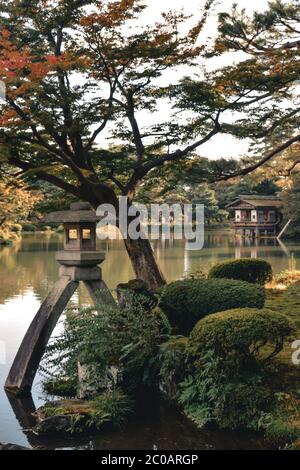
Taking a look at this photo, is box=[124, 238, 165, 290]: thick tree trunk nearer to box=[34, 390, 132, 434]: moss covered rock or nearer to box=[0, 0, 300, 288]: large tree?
box=[0, 0, 300, 288]: large tree

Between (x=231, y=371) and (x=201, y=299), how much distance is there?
188 cm

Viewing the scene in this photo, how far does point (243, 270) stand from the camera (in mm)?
13836

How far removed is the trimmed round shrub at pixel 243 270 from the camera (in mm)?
13484

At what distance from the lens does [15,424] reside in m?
7.49

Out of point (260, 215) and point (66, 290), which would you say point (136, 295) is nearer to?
point (66, 290)

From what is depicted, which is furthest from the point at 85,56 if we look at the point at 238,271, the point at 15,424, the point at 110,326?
the point at 15,424

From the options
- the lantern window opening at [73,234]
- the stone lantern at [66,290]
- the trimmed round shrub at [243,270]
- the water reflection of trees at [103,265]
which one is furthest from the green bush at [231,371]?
the water reflection of trees at [103,265]

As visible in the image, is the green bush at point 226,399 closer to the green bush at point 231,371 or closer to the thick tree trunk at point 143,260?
the green bush at point 231,371

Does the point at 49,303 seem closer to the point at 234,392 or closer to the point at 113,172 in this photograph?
the point at 234,392

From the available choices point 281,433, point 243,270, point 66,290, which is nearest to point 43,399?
point 66,290

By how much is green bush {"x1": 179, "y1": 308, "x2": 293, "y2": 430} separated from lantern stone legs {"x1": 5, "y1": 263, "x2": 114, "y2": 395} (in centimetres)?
209

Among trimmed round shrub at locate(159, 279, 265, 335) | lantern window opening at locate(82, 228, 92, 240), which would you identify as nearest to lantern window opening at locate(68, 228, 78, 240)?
lantern window opening at locate(82, 228, 92, 240)

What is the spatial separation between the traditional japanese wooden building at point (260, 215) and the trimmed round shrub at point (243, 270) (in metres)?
35.0

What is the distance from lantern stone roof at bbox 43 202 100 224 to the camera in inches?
351
